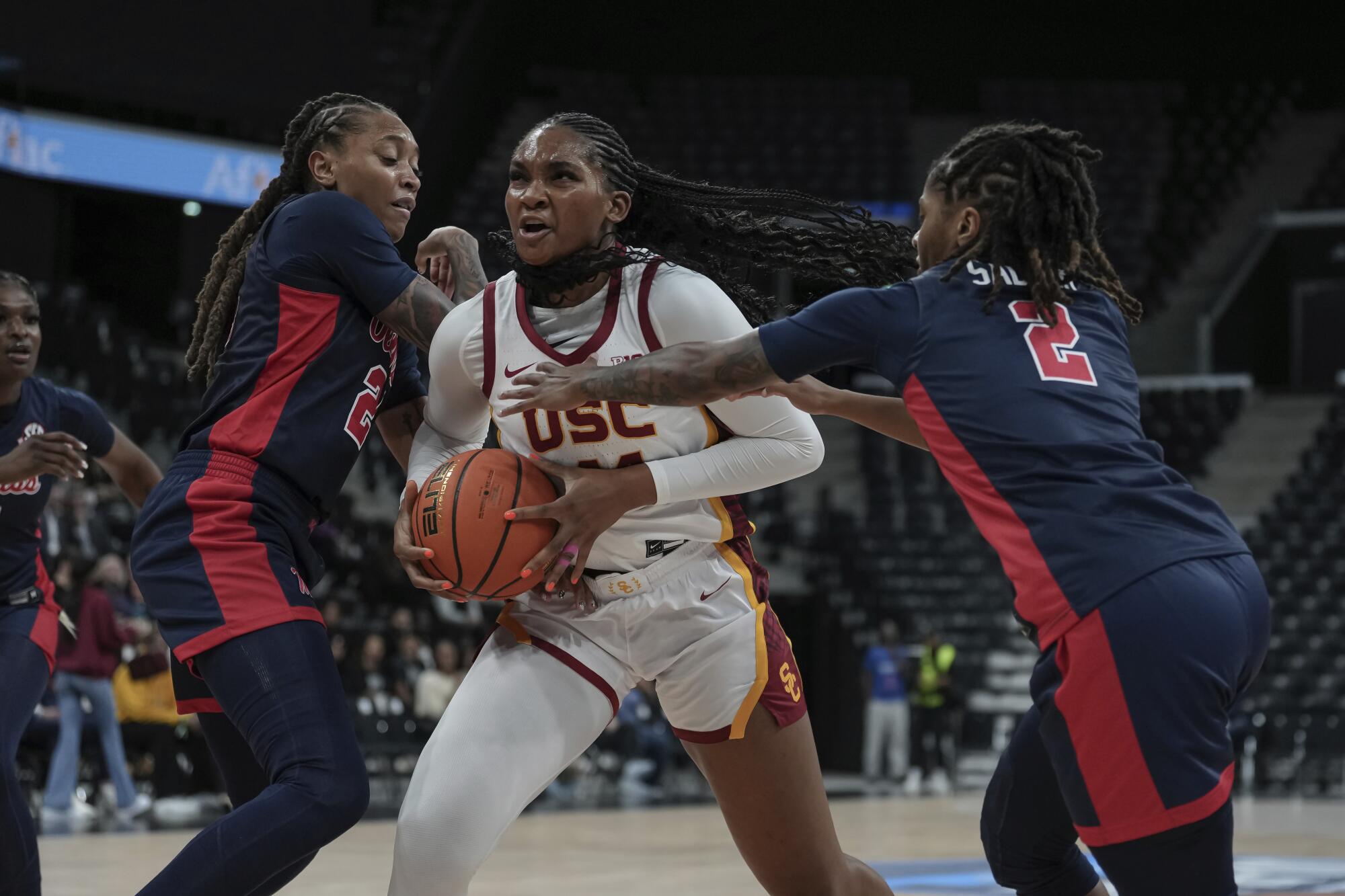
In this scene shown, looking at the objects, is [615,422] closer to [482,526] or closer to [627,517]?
[627,517]

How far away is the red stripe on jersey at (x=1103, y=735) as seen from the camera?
251 cm

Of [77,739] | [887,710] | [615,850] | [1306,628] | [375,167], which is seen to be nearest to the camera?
[375,167]

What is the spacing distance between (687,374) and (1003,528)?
627 mm

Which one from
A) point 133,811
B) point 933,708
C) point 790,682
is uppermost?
point 790,682

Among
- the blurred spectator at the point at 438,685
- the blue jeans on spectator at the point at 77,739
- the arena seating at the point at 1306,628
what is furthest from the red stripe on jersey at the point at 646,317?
the arena seating at the point at 1306,628

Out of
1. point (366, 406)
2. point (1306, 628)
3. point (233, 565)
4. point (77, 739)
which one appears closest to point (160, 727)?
point (77, 739)

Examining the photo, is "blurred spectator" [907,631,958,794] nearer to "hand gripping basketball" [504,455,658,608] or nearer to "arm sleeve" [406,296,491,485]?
"arm sleeve" [406,296,491,485]

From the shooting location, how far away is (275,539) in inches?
127

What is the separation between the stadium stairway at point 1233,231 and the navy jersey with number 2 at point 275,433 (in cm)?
1916

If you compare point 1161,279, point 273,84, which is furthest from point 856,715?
point 273,84

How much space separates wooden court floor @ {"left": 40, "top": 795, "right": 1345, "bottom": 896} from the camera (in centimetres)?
634

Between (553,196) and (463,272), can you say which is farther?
(463,272)

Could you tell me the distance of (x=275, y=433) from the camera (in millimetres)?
3260

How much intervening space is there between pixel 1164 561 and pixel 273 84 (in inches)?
734
